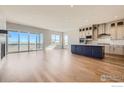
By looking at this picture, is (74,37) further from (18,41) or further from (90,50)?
(18,41)

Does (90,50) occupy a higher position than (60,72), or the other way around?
(90,50)

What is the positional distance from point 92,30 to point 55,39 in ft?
15.1

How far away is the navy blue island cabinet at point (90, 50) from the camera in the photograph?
17.1ft

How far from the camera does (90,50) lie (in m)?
5.82

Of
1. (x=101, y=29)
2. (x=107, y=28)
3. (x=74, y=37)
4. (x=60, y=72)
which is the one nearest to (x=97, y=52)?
(x=107, y=28)

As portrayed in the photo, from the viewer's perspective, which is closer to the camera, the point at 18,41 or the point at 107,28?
the point at 18,41

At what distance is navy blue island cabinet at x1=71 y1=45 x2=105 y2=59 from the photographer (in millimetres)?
5207

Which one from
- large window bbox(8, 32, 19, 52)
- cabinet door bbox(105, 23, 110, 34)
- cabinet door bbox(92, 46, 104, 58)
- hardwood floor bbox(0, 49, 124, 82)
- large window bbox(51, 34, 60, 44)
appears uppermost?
cabinet door bbox(105, 23, 110, 34)

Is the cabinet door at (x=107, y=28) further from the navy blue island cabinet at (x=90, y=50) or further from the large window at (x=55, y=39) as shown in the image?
the large window at (x=55, y=39)

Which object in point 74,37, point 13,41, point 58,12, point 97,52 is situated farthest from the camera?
point 74,37

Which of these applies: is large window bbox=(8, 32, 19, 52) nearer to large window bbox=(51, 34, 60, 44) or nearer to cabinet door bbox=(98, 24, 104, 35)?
cabinet door bbox=(98, 24, 104, 35)

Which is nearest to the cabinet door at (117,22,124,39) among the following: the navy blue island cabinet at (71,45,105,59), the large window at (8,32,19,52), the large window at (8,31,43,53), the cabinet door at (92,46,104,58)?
the navy blue island cabinet at (71,45,105,59)

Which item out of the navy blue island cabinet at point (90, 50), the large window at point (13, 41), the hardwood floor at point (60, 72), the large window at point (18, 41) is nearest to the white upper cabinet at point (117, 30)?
the navy blue island cabinet at point (90, 50)
